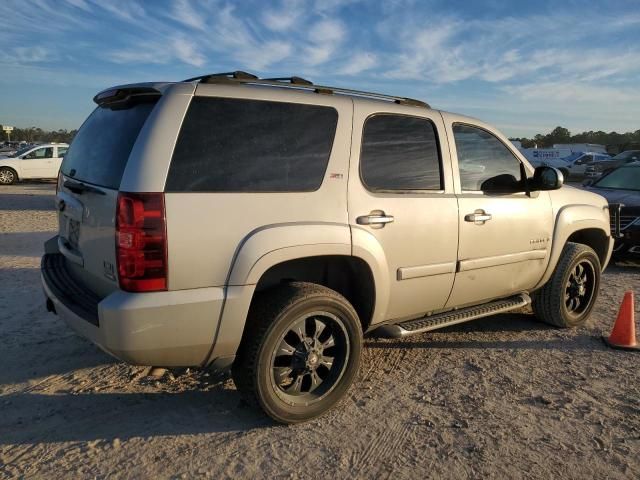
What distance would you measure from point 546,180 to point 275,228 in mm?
2562

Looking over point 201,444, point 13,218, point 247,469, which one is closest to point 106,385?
point 201,444

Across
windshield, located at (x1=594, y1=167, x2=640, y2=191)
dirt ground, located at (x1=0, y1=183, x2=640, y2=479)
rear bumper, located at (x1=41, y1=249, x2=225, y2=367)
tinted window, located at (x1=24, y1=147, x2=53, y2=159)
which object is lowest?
dirt ground, located at (x1=0, y1=183, x2=640, y2=479)

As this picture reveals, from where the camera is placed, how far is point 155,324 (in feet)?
9.04

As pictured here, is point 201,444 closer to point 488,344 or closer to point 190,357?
point 190,357

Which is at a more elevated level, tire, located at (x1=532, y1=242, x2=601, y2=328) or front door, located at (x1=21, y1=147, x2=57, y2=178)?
front door, located at (x1=21, y1=147, x2=57, y2=178)

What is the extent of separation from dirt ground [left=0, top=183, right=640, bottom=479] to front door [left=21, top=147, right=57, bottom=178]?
19.6m

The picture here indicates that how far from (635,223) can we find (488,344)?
15.0ft

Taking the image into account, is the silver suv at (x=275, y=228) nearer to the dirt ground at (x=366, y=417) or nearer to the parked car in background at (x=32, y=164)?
the dirt ground at (x=366, y=417)

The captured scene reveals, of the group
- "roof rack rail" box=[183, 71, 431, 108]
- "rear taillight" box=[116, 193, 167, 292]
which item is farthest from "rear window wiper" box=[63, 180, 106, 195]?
"roof rack rail" box=[183, 71, 431, 108]

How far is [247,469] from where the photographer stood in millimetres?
2814

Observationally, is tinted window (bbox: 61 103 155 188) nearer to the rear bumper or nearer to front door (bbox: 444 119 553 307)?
the rear bumper

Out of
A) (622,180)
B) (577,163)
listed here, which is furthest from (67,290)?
(577,163)

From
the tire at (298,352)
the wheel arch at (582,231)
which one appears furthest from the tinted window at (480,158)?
the tire at (298,352)

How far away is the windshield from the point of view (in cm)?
911
